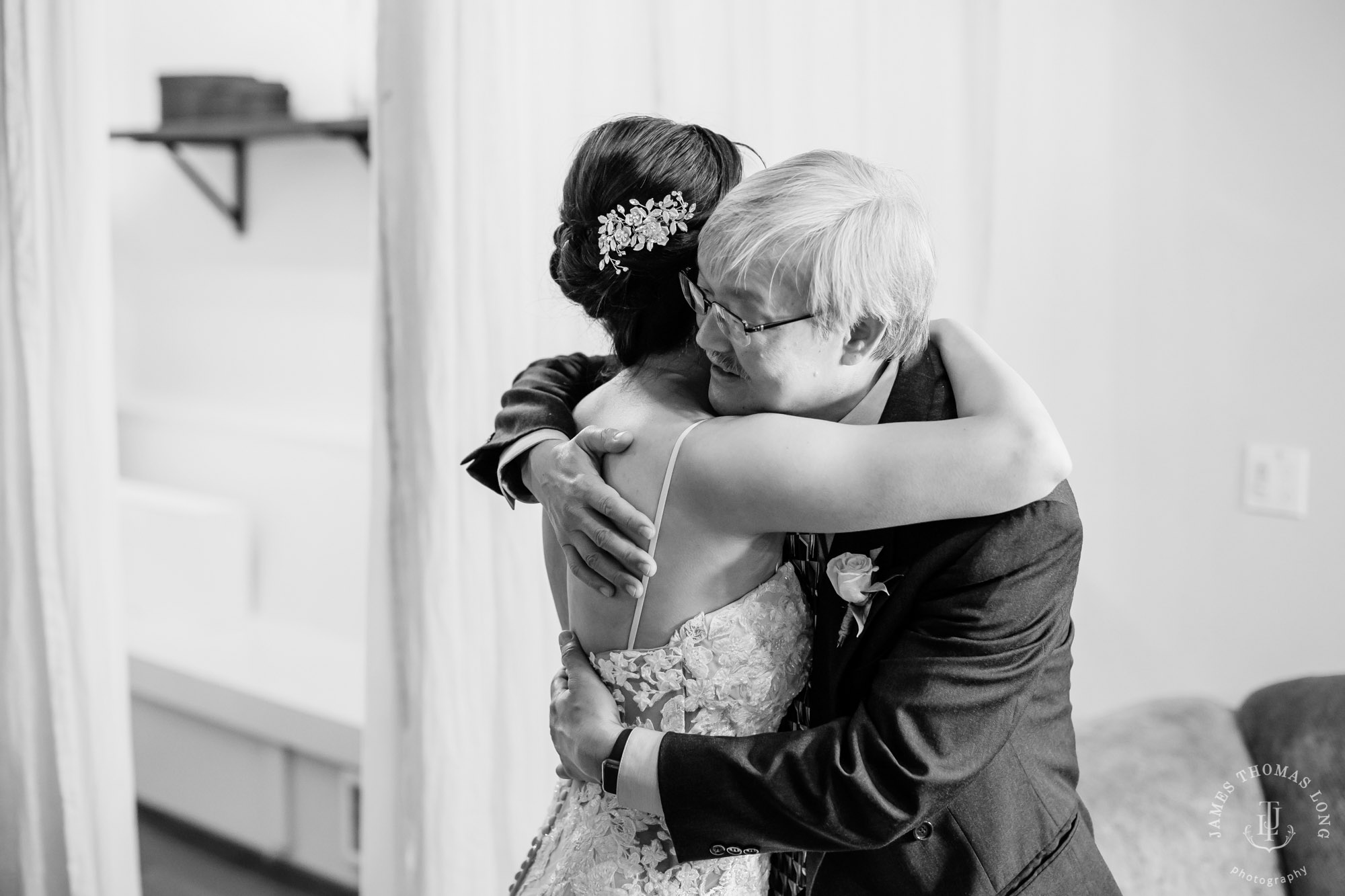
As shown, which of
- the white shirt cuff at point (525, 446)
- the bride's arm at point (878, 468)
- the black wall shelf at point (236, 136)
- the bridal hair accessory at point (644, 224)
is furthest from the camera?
the black wall shelf at point (236, 136)

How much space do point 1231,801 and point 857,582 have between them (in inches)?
38.7

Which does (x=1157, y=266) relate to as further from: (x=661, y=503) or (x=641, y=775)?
(x=641, y=775)

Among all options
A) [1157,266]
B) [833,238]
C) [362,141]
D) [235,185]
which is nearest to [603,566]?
[833,238]

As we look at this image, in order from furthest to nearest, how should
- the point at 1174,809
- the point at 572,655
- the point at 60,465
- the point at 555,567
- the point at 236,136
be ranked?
the point at 236,136 → the point at 60,465 → the point at 1174,809 → the point at 555,567 → the point at 572,655

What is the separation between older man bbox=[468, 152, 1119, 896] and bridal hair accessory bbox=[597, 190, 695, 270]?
0.06 m

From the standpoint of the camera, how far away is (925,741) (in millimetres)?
959

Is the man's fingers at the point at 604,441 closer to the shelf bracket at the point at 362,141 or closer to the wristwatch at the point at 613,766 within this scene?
the wristwatch at the point at 613,766

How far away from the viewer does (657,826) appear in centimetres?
112

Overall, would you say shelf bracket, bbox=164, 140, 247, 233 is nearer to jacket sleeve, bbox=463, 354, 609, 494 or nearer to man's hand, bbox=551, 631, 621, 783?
jacket sleeve, bbox=463, 354, 609, 494

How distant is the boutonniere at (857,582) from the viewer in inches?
39.5

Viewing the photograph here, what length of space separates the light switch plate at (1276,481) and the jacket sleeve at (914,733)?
106 centimetres

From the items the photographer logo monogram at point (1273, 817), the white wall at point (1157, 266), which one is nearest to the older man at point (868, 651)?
the photographer logo monogram at point (1273, 817)

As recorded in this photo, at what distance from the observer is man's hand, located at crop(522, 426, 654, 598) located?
1032mm

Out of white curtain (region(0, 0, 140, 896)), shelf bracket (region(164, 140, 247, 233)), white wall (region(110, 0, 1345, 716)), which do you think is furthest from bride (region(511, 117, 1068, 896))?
shelf bracket (region(164, 140, 247, 233))
